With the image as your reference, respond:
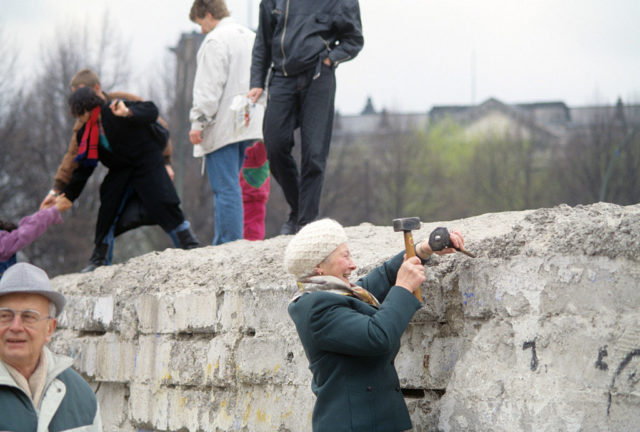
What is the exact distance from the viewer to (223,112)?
6.52 m

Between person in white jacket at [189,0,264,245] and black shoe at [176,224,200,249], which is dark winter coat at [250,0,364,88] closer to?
person in white jacket at [189,0,264,245]

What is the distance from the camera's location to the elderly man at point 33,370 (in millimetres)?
2934

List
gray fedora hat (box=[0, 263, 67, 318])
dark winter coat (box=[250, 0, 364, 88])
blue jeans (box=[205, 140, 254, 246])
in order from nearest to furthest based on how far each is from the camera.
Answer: gray fedora hat (box=[0, 263, 67, 318]), dark winter coat (box=[250, 0, 364, 88]), blue jeans (box=[205, 140, 254, 246])

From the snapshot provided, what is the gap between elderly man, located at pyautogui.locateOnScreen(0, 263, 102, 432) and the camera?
9.62 feet

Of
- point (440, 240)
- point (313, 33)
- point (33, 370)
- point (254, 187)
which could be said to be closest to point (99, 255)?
point (254, 187)

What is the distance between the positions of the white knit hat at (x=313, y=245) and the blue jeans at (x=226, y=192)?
2.89 meters

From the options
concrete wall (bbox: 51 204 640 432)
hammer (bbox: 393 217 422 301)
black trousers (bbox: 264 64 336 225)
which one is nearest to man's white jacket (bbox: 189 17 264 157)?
black trousers (bbox: 264 64 336 225)

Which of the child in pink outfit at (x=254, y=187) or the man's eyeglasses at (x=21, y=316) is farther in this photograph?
the child in pink outfit at (x=254, y=187)

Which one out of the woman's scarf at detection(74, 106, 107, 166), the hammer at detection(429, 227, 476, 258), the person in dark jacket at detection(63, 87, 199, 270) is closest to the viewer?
the hammer at detection(429, 227, 476, 258)

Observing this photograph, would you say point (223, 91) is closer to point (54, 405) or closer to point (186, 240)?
point (186, 240)

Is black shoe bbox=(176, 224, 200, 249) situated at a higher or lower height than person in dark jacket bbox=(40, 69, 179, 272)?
lower

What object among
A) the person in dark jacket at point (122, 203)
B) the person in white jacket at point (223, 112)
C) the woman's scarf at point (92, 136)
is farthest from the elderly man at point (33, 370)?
the woman's scarf at point (92, 136)

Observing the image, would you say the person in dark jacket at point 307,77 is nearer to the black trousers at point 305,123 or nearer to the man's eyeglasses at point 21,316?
the black trousers at point 305,123

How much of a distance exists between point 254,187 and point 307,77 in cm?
135
